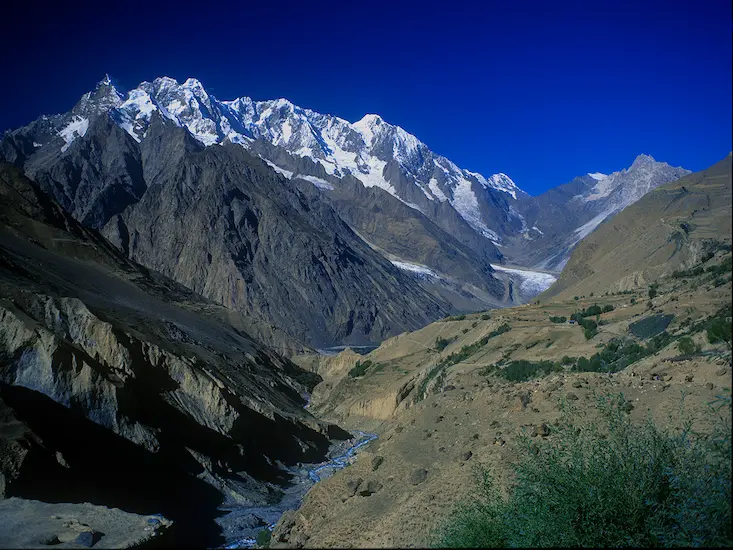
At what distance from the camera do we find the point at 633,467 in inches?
468

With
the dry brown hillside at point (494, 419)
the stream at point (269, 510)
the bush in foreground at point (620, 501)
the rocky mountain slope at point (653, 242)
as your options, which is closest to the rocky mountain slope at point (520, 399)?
the dry brown hillside at point (494, 419)

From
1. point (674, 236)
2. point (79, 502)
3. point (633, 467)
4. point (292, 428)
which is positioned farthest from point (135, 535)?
point (674, 236)

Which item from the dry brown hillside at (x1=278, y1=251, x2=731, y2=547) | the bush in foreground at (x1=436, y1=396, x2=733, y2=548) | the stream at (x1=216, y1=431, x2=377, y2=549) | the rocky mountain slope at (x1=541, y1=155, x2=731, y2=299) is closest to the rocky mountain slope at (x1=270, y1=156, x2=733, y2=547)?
the dry brown hillside at (x1=278, y1=251, x2=731, y2=547)

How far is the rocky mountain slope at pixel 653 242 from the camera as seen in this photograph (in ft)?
206

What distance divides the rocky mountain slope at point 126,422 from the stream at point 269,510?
0.81m

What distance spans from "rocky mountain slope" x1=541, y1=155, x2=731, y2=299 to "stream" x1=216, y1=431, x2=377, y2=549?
95.9 feet

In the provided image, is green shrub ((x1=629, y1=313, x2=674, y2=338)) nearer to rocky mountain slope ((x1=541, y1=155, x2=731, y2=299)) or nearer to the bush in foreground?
rocky mountain slope ((x1=541, y1=155, x2=731, y2=299))

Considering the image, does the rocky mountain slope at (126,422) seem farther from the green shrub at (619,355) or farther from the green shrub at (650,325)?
the green shrub at (650,325)

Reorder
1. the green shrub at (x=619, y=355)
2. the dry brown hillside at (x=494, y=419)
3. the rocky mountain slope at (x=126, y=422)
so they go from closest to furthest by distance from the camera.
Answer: the dry brown hillside at (x=494, y=419), the green shrub at (x=619, y=355), the rocky mountain slope at (x=126, y=422)

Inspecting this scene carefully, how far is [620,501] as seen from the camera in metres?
11.5

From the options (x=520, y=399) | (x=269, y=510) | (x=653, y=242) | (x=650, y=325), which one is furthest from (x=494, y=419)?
(x=653, y=242)

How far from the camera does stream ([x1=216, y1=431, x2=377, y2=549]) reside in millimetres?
29877

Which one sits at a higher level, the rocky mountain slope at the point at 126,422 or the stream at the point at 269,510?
the rocky mountain slope at the point at 126,422

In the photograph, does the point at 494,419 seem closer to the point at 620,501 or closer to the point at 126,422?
the point at 620,501
